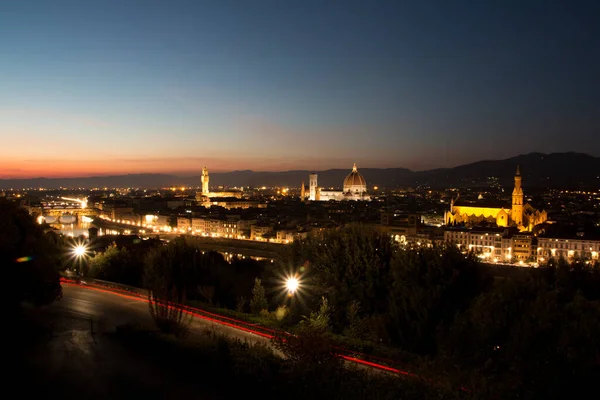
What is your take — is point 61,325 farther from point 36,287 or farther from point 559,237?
point 559,237

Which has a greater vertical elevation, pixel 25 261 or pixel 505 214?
pixel 25 261

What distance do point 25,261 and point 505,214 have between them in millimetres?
34714

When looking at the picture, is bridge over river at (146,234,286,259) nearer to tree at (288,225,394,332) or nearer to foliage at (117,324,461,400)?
tree at (288,225,394,332)

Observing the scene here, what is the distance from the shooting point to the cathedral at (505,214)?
3871 cm

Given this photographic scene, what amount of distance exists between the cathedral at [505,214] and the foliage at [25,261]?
109ft

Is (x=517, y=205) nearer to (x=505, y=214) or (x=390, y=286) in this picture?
(x=505, y=214)

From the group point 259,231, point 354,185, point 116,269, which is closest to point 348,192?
point 354,185

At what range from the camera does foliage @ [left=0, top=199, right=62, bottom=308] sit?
9.98m

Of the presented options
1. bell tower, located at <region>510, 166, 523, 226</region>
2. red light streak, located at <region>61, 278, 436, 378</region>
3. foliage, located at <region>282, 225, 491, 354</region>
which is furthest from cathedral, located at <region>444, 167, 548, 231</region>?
red light streak, located at <region>61, 278, 436, 378</region>

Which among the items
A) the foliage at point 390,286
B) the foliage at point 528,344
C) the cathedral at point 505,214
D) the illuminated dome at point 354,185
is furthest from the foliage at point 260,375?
the illuminated dome at point 354,185

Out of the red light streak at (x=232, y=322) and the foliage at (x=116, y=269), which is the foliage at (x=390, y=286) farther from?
the foliage at (x=116, y=269)

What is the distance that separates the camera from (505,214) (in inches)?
1531

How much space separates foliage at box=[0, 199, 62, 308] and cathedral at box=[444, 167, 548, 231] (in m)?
33.2

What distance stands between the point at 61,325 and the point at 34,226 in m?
2.53
